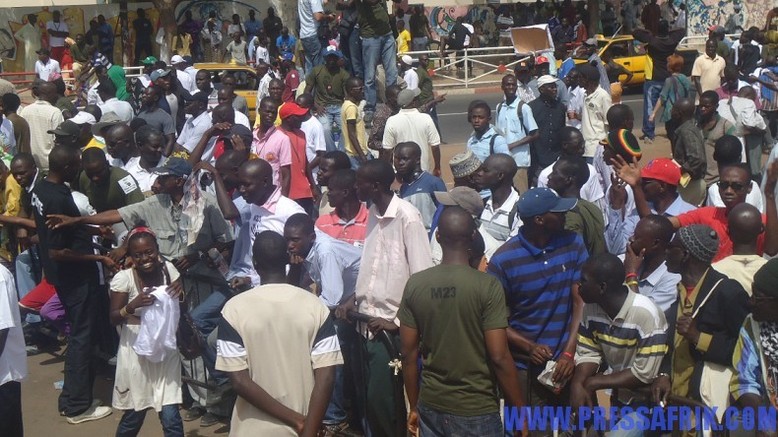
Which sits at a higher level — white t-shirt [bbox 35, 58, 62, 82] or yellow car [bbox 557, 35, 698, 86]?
white t-shirt [bbox 35, 58, 62, 82]

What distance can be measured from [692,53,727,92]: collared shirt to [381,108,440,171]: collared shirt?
280 inches

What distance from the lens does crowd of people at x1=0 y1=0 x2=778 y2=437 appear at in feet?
15.6

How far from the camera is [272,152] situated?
948 centimetres

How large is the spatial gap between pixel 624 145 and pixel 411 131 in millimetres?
3758

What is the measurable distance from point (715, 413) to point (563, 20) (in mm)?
29005

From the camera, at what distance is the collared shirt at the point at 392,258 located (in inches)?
231

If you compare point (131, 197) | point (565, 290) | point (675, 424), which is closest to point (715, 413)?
point (675, 424)

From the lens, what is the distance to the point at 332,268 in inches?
239

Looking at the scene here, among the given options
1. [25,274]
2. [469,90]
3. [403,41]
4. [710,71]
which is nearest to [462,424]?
[25,274]

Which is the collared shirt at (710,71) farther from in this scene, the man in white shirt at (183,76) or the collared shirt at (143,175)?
the collared shirt at (143,175)

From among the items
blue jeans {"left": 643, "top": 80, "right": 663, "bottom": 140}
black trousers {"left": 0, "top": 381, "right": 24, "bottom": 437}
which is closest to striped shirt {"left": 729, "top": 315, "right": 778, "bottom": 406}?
black trousers {"left": 0, "top": 381, "right": 24, "bottom": 437}

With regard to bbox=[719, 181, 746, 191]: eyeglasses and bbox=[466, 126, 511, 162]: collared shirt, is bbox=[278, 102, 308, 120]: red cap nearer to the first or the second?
bbox=[466, 126, 511, 162]: collared shirt

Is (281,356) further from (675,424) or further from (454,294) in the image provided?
(675,424)

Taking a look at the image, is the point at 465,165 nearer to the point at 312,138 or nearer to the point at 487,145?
the point at 487,145
